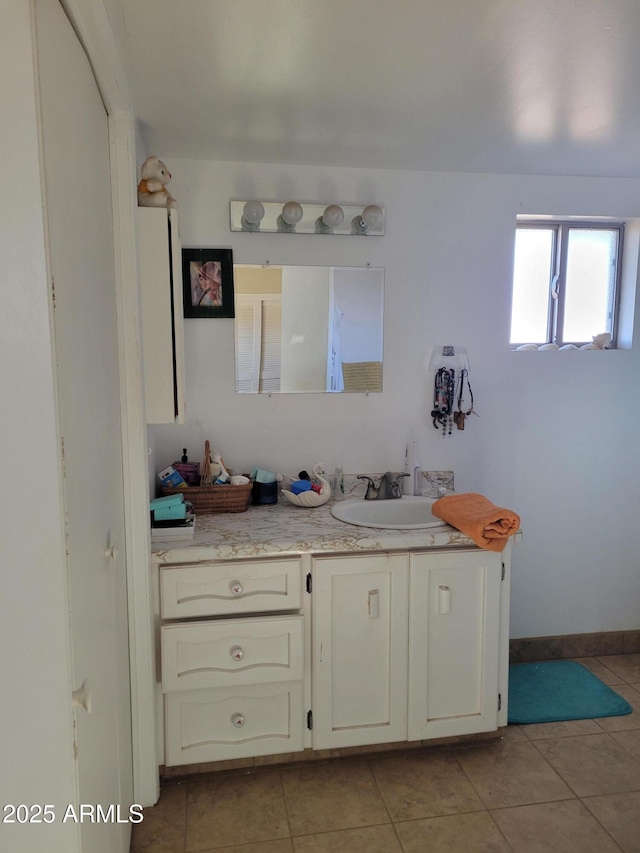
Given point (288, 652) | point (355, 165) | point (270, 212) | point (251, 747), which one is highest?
point (355, 165)

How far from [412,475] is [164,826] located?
4.86 ft

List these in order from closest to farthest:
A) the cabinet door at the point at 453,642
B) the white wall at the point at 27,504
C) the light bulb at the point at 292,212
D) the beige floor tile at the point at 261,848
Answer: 1. the white wall at the point at 27,504
2. the beige floor tile at the point at 261,848
3. the cabinet door at the point at 453,642
4. the light bulb at the point at 292,212

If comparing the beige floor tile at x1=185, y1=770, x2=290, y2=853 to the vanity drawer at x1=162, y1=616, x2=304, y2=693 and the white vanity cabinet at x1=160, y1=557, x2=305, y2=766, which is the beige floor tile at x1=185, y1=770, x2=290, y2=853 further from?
the vanity drawer at x1=162, y1=616, x2=304, y2=693

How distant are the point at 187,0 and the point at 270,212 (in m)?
1.05

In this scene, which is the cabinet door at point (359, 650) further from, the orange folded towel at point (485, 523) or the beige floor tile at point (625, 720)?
the beige floor tile at point (625, 720)

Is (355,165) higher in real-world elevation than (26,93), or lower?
higher

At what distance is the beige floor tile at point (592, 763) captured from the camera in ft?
6.48

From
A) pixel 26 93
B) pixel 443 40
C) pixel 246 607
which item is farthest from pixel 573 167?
pixel 26 93

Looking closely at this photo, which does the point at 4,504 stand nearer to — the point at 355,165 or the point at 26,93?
the point at 26,93

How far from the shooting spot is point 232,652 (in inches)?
74.9

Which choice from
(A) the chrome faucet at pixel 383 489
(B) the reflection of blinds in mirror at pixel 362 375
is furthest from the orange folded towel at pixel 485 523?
(B) the reflection of blinds in mirror at pixel 362 375

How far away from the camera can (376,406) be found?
254 centimetres

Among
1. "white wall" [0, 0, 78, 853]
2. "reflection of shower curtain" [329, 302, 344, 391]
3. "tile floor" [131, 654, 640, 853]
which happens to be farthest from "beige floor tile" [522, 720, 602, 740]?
"white wall" [0, 0, 78, 853]

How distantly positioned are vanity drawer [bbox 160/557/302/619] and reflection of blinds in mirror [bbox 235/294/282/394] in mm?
786
